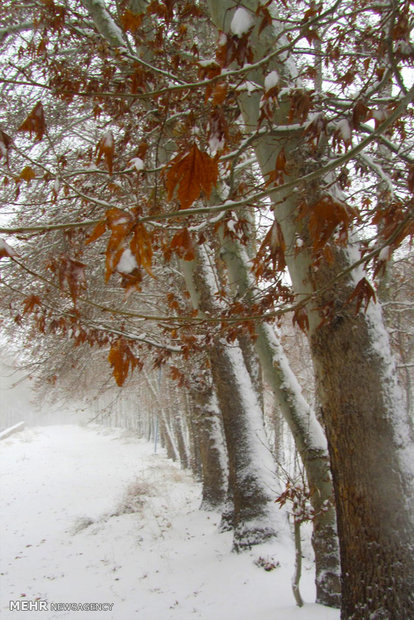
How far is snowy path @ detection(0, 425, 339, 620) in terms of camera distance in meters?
4.37

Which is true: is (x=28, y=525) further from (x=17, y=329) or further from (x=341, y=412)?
(x=341, y=412)

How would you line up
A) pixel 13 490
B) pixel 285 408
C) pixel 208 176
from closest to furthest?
pixel 208 176, pixel 285 408, pixel 13 490

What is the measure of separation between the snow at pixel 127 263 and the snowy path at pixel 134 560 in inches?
145

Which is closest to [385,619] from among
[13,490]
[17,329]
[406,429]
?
[406,429]

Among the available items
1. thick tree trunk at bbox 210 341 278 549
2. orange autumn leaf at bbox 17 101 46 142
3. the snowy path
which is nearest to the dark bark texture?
the snowy path

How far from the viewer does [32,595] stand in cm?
549

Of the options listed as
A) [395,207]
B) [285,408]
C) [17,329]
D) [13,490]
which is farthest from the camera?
[13,490]

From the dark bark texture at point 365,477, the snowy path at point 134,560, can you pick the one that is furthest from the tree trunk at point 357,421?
the snowy path at point 134,560

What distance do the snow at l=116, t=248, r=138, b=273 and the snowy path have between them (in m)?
3.69

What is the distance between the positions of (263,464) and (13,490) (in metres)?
12.1

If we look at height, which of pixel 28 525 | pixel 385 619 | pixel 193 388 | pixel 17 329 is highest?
pixel 17 329

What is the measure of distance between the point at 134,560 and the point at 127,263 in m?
6.92

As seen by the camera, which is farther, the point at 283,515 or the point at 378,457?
the point at 283,515

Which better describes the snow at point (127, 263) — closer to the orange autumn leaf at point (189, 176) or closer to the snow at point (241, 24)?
the orange autumn leaf at point (189, 176)
